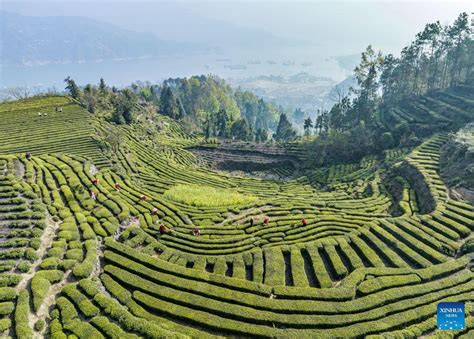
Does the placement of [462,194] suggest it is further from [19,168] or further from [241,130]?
[241,130]

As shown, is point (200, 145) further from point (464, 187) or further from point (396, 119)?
point (464, 187)

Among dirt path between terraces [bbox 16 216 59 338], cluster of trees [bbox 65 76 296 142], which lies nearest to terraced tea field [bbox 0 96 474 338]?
dirt path between terraces [bbox 16 216 59 338]

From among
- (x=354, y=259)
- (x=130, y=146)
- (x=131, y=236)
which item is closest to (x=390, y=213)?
(x=354, y=259)

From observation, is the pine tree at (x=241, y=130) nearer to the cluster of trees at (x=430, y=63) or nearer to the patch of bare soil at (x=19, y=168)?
the cluster of trees at (x=430, y=63)

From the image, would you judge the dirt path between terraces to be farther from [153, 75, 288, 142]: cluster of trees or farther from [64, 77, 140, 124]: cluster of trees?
[153, 75, 288, 142]: cluster of trees

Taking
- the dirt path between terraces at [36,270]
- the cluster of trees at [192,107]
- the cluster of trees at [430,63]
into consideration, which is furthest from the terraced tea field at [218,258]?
the cluster of trees at [430,63]

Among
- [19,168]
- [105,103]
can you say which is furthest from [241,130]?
[19,168]
